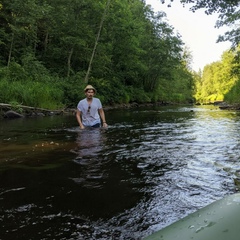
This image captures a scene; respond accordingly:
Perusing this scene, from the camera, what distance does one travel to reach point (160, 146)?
19.2 feet

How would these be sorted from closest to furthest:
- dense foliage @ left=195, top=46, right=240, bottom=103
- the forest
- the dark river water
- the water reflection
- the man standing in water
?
the dark river water < the water reflection < the man standing in water < the forest < dense foliage @ left=195, top=46, right=240, bottom=103

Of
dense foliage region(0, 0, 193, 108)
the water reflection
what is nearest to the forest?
dense foliage region(0, 0, 193, 108)

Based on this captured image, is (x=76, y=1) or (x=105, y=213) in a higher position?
(x=76, y=1)

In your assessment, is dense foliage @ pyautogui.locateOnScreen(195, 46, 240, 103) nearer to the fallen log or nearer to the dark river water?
the fallen log

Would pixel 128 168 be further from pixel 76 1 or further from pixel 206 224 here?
pixel 76 1

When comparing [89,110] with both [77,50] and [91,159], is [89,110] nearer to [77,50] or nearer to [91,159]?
[91,159]

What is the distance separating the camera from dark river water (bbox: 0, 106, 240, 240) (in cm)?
230

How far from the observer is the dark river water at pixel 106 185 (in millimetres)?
2303

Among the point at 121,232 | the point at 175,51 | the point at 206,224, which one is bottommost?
the point at 121,232

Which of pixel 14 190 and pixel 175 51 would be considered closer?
pixel 14 190

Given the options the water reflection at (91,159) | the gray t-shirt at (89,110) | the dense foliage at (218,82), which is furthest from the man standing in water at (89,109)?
the dense foliage at (218,82)

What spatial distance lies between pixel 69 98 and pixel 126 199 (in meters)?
17.2

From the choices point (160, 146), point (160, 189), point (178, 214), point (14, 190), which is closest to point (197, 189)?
point (160, 189)

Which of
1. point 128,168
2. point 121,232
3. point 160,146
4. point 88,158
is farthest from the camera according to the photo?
point 160,146
